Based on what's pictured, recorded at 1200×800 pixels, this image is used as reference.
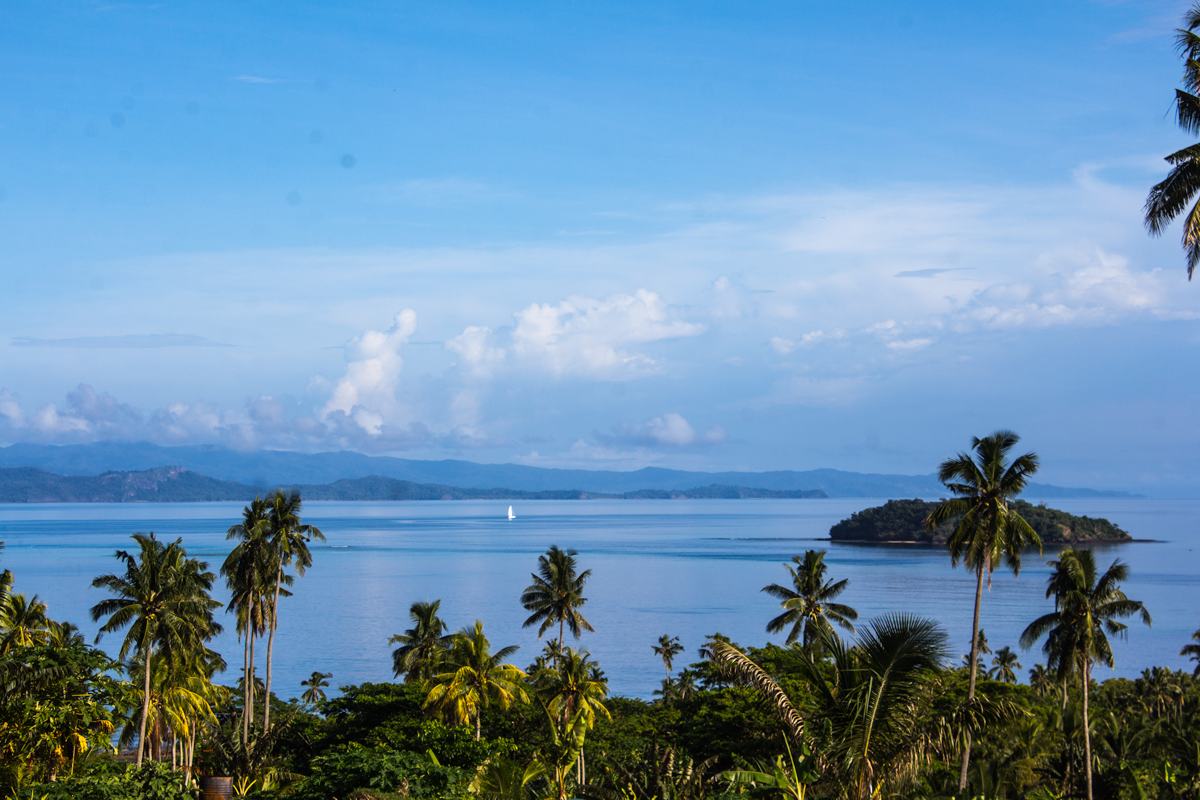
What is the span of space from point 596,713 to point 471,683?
7305 mm

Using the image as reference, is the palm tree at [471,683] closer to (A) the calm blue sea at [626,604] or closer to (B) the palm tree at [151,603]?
(B) the palm tree at [151,603]

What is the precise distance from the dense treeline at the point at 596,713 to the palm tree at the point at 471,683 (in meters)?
0.12

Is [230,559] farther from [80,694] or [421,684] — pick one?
[80,694]

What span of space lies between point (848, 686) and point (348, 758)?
17521mm

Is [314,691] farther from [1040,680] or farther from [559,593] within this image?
[1040,680]

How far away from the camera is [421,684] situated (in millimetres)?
50688

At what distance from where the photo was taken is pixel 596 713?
4894cm

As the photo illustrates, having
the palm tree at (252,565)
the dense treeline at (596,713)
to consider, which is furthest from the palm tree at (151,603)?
the palm tree at (252,565)

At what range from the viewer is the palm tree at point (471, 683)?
4447 centimetres

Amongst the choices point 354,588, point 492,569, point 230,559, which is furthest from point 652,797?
point 492,569

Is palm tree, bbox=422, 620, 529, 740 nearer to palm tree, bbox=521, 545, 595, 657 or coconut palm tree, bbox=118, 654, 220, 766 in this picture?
coconut palm tree, bbox=118, 654, 220, 766

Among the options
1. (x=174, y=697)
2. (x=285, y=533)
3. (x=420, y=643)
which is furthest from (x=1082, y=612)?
(x=174, y=697)

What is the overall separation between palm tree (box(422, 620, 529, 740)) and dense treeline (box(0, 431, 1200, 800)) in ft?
0.41

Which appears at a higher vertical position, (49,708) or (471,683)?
(49,708)
